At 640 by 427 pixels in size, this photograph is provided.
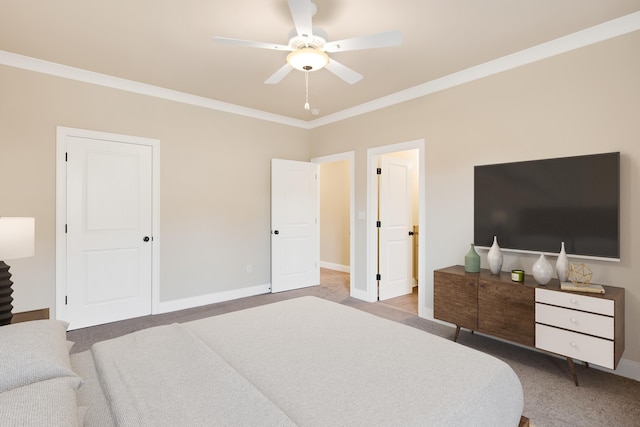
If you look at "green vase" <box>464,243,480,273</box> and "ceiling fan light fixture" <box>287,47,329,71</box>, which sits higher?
"ceiling fan light fixture" <box>287,47,329,71</box>

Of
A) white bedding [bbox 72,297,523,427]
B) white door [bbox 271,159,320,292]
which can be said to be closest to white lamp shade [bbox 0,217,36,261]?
white bedding [bbox 72,297,523,427]

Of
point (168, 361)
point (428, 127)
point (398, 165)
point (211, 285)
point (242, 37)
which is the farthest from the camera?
point (398, 165)

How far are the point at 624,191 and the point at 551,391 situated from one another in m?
1.57

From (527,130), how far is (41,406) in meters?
3.60

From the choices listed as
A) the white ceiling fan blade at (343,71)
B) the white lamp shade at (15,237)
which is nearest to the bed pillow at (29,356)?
the white lamp shade at (15,237)

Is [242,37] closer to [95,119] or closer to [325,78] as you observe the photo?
[325,78]

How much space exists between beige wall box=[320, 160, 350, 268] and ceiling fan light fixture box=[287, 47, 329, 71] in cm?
429

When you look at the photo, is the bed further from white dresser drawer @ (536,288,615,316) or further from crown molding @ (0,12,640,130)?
crown molding @ (0,12,640,130)

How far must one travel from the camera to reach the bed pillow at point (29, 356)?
1104 mm

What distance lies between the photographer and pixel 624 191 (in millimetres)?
2461

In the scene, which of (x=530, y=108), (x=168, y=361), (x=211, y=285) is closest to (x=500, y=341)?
(x=530, y=108)

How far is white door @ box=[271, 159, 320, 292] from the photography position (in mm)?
4836

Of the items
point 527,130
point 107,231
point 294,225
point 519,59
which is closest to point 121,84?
point 107,231

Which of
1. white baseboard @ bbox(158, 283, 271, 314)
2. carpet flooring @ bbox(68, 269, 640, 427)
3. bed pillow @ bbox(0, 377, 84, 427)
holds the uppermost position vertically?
bed pillow @ bbox(0, 377, 84, 427)
